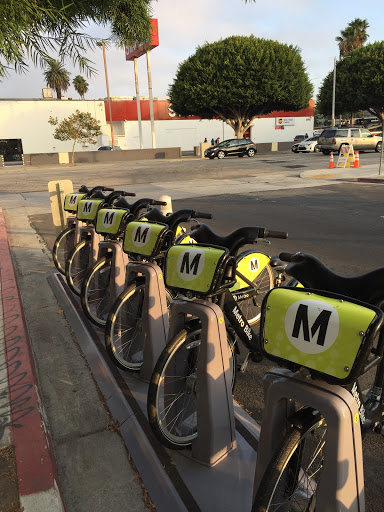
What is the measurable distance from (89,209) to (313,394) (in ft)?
13.2

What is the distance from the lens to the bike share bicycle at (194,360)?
2412 millimetres

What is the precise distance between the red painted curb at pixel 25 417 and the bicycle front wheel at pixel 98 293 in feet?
2.16

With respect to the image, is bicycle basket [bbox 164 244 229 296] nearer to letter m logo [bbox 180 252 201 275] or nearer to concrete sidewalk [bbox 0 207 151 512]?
letter m logo [bbox 180 252 201 275]

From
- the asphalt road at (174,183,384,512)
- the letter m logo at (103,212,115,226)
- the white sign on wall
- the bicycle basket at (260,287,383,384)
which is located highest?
the white sign on wall

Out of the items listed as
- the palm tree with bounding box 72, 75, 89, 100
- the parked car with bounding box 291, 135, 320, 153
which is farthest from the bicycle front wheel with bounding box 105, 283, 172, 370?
the palm tree with bounding box 72, 75, 89, 100

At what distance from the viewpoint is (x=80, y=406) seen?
125 inches

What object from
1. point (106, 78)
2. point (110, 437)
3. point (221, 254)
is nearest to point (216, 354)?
point (221, 254)

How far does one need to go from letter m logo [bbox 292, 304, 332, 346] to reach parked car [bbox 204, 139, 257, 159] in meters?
34.1

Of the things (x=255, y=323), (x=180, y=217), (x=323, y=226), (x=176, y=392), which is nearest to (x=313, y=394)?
(x=176, y=392)

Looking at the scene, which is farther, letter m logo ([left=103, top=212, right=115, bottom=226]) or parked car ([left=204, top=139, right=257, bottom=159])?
parked car ([left=204, top=139, right=257, bottom=159])

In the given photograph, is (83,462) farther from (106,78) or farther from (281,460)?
(106,78)

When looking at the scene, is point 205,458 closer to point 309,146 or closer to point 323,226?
point 323,226

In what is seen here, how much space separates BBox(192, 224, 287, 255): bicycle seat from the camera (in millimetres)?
3014

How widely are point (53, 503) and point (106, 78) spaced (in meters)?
52.3
